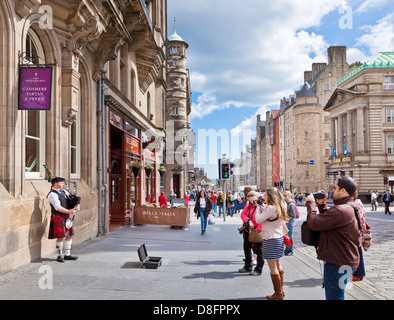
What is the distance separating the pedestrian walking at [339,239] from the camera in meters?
3.94

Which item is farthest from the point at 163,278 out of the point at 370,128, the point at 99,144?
the point at 370,128

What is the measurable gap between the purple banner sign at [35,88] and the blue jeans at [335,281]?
5683 millimetres

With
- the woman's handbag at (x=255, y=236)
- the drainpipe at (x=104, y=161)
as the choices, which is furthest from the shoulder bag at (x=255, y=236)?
the drainpipe at (x=104, y=161)

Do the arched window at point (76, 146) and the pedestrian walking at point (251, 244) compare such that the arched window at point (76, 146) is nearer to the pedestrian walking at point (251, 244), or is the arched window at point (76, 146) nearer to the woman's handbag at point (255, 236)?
the pedestrian walking at point (251, 244)

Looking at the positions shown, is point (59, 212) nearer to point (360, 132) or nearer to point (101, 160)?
point (101, 160)

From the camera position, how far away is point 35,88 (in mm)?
7070

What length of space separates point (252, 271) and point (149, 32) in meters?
12.9

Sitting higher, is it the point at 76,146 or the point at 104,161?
the point at 76,146

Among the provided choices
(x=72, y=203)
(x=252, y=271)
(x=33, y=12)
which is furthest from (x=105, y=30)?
(x=252, y=271)

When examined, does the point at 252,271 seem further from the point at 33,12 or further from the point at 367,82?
the point at 367,82

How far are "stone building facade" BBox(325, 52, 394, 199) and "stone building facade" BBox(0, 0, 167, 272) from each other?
1429 inches

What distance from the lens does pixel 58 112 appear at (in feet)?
29.7

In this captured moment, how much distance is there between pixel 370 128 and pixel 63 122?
4509 cm

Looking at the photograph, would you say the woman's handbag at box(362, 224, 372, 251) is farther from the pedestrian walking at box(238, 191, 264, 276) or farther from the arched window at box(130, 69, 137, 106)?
the arched window at box(130, 69, 137, 106)
